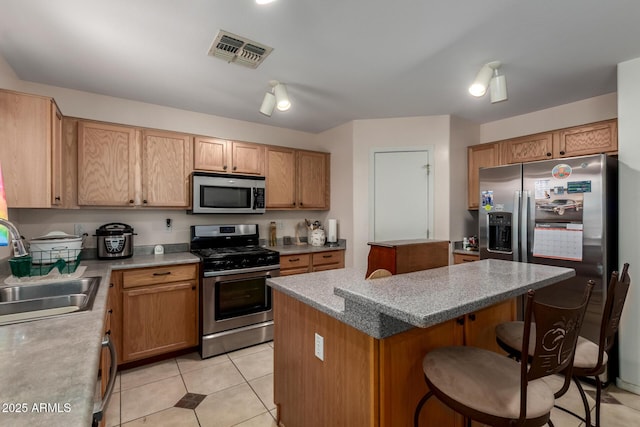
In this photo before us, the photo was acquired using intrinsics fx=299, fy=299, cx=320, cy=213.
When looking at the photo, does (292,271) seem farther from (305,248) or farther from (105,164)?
(105,164)

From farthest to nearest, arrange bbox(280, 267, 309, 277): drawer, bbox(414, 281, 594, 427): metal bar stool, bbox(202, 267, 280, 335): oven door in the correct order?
bbox(280, 267, 309, 277): drawer < bbox(202, 267, 280, 335): oven door < bbox(414, 281, 594, 427): metal bar stool

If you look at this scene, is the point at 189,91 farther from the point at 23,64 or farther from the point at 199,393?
the point at 199,393

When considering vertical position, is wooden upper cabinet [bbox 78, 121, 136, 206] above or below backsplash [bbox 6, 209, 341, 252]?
above

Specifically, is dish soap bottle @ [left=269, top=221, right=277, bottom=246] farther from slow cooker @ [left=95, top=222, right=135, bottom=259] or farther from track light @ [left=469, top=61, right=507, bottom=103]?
track light @ [left=469, top=61, right=507, bottom=103]

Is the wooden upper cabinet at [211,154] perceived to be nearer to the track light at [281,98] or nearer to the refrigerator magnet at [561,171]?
the track light at [281,98]

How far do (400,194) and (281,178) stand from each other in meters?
1.49

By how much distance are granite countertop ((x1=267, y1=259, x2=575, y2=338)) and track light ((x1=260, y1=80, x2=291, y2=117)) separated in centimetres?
160

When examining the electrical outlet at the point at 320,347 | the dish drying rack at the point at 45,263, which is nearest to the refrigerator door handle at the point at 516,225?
the electrical outlet at the point at 320,347

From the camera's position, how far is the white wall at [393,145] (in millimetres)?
3520

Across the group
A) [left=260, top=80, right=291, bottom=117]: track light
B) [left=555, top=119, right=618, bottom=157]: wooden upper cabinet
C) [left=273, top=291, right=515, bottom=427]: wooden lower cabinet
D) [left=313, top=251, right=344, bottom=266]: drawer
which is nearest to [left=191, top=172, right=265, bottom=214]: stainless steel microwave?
[left=313, top=251, right=344, bottom=266]: drawer

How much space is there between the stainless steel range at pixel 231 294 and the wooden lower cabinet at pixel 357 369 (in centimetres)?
128

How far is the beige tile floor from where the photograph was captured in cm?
196

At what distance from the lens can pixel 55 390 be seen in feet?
2.56

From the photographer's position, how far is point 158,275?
270 centimetres
